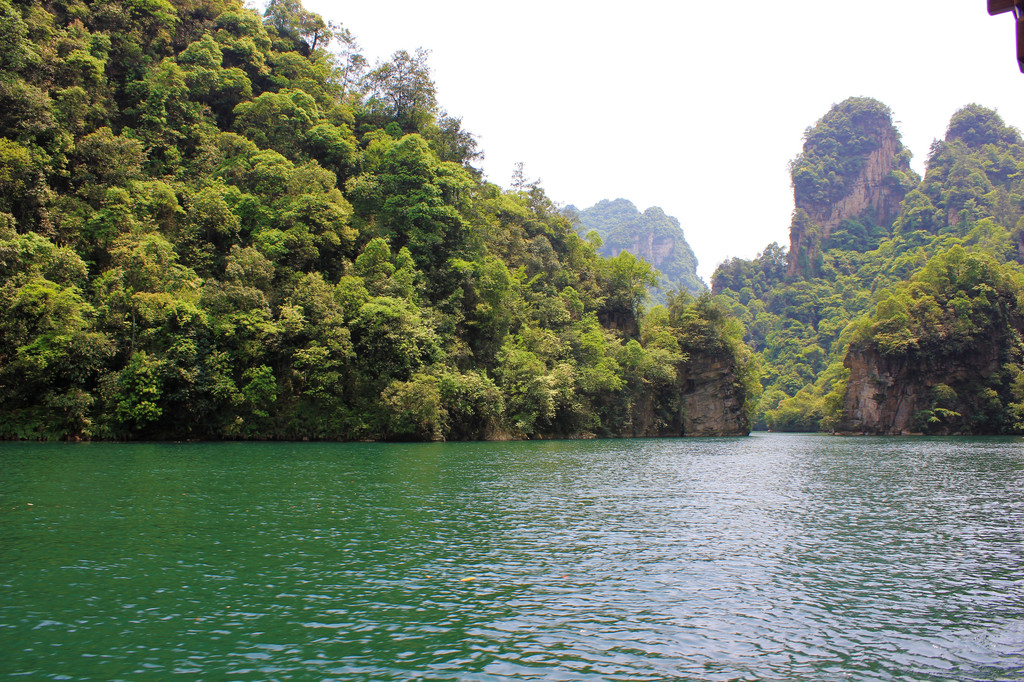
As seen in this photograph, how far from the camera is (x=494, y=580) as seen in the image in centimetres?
1091

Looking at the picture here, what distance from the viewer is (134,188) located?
4488 centimetres

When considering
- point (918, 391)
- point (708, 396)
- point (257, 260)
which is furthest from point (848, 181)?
point (257, 260)

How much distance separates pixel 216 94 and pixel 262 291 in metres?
27.0

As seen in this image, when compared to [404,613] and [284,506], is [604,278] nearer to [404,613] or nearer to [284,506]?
[284,506]

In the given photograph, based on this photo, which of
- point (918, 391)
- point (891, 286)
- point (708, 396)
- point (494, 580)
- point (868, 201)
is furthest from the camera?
point (868, 201)

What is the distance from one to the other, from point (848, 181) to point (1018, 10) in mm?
197348

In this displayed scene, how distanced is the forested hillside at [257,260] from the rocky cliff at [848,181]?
118 meters

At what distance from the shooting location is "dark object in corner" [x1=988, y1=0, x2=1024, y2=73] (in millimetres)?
6268

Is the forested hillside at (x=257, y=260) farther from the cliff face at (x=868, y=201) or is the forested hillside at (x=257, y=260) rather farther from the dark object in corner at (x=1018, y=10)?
the cliff face at (x=868, y=201)

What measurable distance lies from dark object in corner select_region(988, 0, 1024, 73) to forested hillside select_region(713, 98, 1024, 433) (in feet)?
258

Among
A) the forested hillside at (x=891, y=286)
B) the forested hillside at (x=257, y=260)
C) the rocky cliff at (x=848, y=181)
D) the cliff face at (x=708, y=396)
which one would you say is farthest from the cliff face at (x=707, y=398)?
the rocky cliff at (x=848, y=181)

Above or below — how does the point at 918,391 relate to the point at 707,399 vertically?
above

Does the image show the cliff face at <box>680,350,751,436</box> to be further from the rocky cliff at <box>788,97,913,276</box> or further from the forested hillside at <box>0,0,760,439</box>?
the rocky cliff at <box>788,97,913,276</box>

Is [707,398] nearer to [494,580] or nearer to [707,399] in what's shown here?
[707,399]
